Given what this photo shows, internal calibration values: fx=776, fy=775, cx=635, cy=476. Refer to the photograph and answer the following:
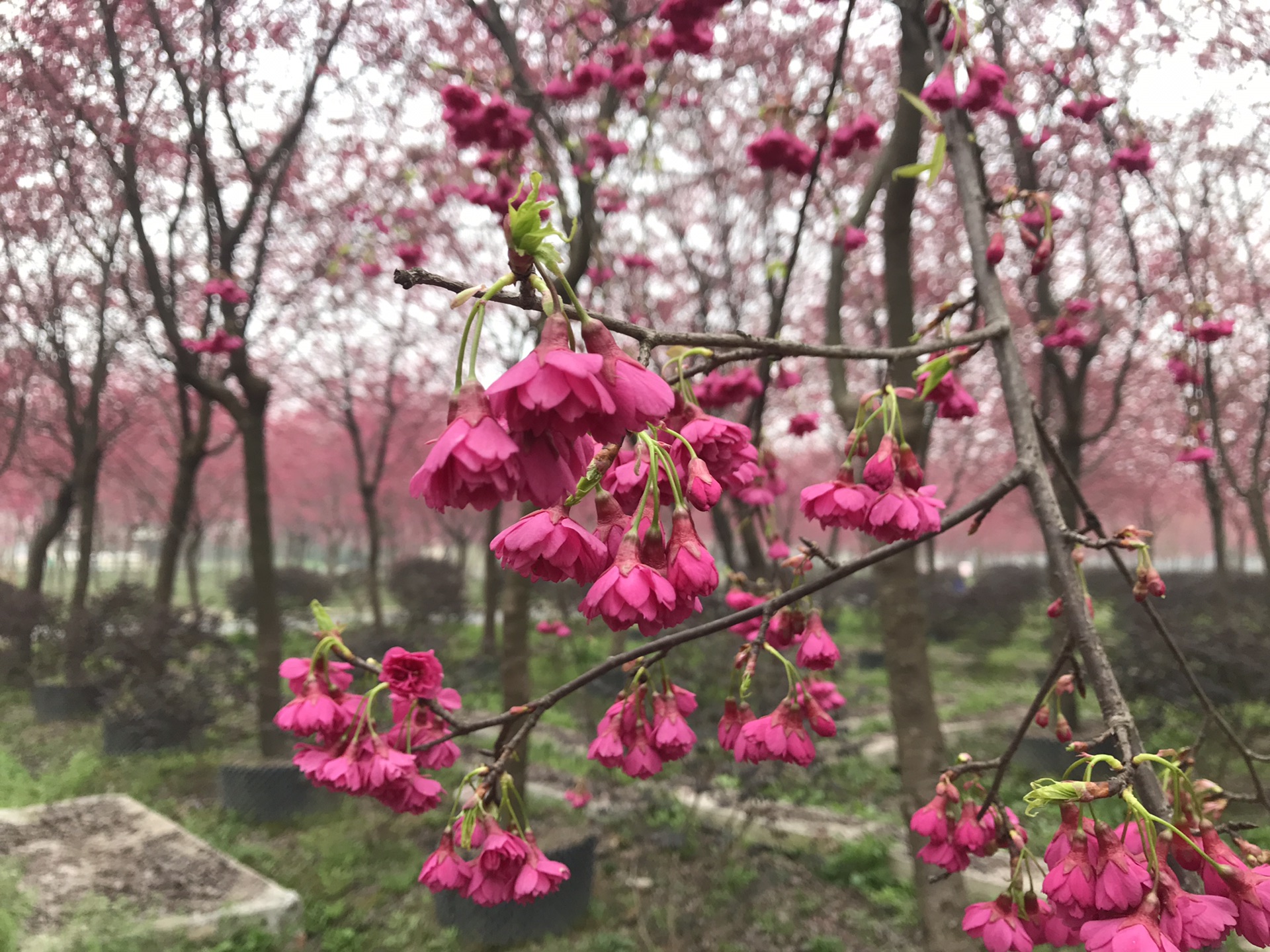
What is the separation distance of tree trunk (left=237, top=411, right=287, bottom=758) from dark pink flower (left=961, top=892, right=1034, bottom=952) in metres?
6.21

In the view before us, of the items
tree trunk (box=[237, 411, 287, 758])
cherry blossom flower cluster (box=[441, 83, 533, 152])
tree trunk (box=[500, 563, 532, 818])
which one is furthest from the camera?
tree trunk (box=[237, 411, 287, 758])

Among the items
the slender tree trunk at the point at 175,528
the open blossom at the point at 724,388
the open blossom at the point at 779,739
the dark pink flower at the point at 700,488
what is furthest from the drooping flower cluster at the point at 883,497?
the slender tree trunk at the point at 175,528

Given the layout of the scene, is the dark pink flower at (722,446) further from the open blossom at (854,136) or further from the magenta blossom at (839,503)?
the open blossom at (854,136)

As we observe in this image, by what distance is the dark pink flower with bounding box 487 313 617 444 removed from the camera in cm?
64

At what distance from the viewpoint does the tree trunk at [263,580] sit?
6289mm

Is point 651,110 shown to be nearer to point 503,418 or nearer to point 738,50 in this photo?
point 503,418

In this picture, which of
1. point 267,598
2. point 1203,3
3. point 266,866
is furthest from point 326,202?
point 1203,3

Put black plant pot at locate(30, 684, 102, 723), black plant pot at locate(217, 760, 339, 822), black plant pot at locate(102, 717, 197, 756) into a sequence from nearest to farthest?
black plant pot at locate(217, 760, 339, 822) < black plant pot at locate(102, 717, 197, 756) < black plant pot at locate(30, 684, 102, 723)

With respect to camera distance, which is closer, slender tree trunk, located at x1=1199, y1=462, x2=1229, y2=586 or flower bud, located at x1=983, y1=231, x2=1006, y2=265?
flower bud, located at x1=983, y1=231, x2=1006, y2=265

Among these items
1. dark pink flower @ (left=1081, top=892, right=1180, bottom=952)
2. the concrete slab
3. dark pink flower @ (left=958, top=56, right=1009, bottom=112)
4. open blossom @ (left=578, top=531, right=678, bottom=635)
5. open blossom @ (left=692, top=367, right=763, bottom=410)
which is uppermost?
dark pink flower @ (left=958, top=56, right=1009, bottom=112)

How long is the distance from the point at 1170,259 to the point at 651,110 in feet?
27.2

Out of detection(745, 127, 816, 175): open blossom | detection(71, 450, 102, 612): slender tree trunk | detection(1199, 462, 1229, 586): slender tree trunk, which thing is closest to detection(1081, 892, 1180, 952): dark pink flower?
detection(745, 127, 816, 175): open blossom

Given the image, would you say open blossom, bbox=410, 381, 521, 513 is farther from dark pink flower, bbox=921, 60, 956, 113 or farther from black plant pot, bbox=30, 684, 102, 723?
black plant pot, bbox=30, 684, 102, 723

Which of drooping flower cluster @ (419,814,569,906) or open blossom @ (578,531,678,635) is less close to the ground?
open blossom @ (578,531,678,635)
